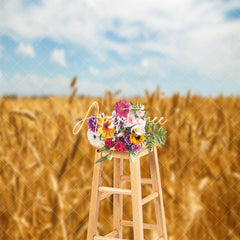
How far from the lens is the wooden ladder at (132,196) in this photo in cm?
170

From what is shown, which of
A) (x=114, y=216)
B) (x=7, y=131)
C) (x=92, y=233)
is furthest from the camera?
(x=7, y=131)

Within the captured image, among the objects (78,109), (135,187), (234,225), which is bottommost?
(234,225)

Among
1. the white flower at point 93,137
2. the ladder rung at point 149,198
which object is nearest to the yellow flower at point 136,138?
the white flower at point 93,137

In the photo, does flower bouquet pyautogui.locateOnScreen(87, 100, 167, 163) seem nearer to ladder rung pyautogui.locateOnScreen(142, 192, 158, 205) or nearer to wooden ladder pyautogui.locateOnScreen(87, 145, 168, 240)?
wooden ladder pyautogui.locateOnScreen(87, 145, 168, 240)

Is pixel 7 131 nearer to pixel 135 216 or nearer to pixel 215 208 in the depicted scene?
pixel 135 216

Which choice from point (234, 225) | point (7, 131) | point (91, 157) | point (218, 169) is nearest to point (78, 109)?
point (91, 157)

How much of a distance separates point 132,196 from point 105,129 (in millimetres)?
313

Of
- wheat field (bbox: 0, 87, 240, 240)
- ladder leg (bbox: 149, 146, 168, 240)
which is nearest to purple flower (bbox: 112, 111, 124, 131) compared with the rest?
ladder leg (bbox: 149, 146, 168, 240)

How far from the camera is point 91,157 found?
2102mm

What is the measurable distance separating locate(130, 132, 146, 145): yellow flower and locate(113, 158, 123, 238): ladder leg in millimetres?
365

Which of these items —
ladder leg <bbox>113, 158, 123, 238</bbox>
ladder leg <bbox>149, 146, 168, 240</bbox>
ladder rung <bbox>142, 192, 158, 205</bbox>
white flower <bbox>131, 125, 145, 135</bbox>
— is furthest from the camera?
ladder leg <bbox>113, 158, 123, 238</bbox>

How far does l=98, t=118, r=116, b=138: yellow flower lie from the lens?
170 centimetres

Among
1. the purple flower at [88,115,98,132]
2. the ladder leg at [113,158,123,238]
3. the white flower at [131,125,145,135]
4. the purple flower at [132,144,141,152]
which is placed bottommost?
the ladder leg at [113,158,123,238]

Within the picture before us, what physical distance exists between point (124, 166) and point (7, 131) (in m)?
0.71
